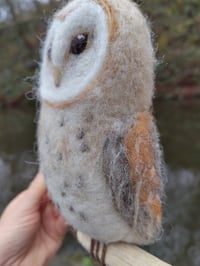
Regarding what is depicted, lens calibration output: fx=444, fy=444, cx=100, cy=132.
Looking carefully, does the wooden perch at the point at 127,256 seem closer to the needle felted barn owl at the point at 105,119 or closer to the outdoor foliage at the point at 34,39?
the needle felted barn owl at the point at 105,119

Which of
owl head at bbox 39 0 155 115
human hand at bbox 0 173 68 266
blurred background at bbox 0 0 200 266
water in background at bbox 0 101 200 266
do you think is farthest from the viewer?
Result: blurred background at bbox 0 0 200 266

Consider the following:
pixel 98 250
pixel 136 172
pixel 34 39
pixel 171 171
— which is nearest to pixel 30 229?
pixel 98 250

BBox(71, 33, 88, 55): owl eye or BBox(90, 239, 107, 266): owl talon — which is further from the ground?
BBox(71, 33, 88, 55): owl eye

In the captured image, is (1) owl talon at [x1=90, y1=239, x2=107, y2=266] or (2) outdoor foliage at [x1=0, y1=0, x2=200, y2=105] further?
(2) outdoor foliage at [x1=0, y1=0, x2=200, y2=105]

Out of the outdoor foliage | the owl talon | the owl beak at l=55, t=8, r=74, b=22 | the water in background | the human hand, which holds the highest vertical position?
the owl beak at l=55, t=8, r=74, b=22

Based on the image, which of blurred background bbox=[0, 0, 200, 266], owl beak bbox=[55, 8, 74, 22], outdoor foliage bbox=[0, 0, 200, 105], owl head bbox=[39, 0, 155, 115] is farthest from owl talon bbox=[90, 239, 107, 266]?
outdoor foliage bbox=[0, 0, 200, 105]

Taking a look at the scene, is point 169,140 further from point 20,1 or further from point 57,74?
point 57,74

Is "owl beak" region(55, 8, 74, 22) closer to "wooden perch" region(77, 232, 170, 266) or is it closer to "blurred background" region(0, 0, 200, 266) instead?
"wooden perch" region(77, 232, 170, 266)
